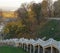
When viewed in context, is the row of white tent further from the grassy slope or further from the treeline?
the treeline

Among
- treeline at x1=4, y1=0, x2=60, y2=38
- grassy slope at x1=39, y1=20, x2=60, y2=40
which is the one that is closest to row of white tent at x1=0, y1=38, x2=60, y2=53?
grassy slope at x1=39, y1=20, x2=60, y2=40

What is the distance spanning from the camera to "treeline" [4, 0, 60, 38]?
171ft

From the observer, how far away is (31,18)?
55531 mm

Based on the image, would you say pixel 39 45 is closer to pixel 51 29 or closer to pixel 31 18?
pixel 51 29

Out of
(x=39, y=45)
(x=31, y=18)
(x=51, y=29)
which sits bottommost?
(x=51, y=29)

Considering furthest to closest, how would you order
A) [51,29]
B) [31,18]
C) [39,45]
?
[31,18] → [51,29] → [39,45]

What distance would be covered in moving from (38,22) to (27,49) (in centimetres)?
2490

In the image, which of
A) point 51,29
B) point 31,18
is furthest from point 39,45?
point 31,18

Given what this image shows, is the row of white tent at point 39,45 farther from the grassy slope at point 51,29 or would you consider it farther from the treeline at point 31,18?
the treeline at point 31,18

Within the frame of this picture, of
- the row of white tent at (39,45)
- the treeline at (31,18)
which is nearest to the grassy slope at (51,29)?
the treeline at (31,18)

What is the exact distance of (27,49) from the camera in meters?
32.0

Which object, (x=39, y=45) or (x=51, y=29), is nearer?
A: (x=39, y=45)

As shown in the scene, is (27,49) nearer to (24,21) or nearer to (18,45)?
(18,45)

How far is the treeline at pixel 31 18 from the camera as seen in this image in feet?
171
